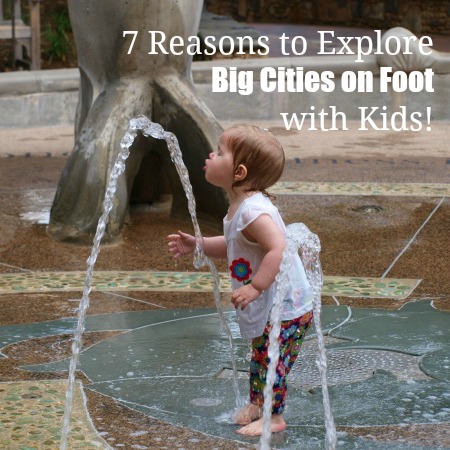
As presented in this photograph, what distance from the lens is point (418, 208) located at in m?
7.56

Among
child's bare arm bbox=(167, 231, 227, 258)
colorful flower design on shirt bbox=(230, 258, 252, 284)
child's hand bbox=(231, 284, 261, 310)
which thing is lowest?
child's hand bbox=(231, 284, 261, 310)

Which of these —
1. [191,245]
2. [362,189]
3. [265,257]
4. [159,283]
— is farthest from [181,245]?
[362,189]

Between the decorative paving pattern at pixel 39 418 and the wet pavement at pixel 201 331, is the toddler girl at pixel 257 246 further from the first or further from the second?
the decorative paving pattern at pixel 39 418

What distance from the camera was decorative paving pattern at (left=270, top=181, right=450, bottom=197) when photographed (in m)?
8.09

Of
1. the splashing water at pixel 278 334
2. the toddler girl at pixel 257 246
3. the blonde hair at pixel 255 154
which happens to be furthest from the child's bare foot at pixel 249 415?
the blonde hair at pixel 255 154

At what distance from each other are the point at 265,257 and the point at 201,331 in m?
1.33

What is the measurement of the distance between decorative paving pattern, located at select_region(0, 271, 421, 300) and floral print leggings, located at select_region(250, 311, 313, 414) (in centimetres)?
Answer: 181

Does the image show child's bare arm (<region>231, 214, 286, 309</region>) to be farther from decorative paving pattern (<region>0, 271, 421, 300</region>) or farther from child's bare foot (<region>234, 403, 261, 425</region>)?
decorative paving pattern (<region>0, 271, 421, 300</region>)

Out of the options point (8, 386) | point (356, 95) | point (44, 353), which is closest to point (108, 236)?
point (44, 353)

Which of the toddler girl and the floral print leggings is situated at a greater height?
the toddler girl

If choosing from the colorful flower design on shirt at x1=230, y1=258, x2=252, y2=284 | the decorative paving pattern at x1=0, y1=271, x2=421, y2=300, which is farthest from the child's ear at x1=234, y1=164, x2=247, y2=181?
the decorative paving pattern at x1=0, y1=271, x2=421, y2=300

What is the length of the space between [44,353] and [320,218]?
300 cm

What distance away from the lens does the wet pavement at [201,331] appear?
148 inches

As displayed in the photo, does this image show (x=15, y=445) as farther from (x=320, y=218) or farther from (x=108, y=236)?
(x=320, y=218)
